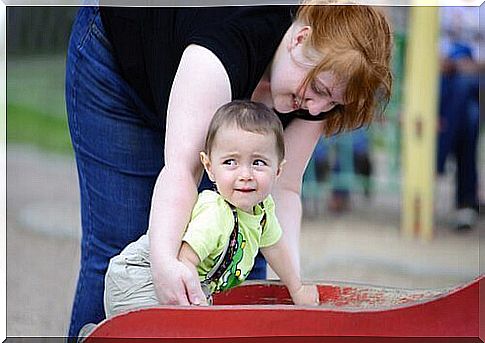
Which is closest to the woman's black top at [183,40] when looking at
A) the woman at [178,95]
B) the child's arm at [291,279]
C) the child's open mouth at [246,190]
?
the woman at [178,95]

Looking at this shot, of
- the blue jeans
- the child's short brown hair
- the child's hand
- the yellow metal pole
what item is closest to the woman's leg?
the blue jeans

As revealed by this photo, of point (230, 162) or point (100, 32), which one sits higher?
point (100, 32)

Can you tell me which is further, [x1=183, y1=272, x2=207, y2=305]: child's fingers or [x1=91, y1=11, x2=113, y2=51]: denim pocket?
[x1=91, y1=11, x2=113, y2=51]: denim pocket

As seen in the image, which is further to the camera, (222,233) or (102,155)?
(102,155)

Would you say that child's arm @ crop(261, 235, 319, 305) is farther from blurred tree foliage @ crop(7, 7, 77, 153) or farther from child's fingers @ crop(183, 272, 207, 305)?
blurred tree foliage @ crop(7, 7, 77, 153)

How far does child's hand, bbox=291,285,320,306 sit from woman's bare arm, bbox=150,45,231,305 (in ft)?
0.56

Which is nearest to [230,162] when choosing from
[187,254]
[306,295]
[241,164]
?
[241,164]

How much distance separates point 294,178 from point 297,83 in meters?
0.13

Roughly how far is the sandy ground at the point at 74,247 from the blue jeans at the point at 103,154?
0.03m

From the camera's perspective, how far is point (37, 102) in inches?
51.4

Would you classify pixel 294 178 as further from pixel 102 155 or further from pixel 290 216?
pixel 102 155

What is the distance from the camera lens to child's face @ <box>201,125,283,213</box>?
3.83ft

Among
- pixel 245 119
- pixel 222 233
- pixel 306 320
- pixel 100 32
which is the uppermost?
pixel 100 32

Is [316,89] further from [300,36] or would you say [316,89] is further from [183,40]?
[183,40]
